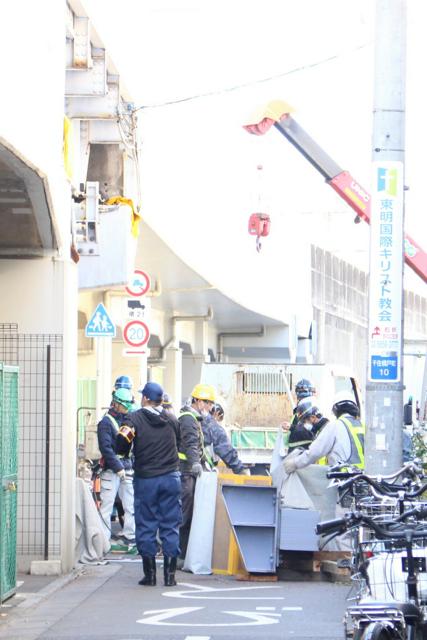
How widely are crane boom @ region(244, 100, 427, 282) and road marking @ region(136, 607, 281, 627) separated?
11496 mm

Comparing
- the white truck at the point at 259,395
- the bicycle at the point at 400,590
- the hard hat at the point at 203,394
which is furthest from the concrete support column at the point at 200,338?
the bicycle at the point at 400,590

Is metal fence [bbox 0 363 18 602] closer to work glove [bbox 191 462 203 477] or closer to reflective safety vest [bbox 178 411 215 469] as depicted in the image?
work glove [bbox 191 462 203 477]

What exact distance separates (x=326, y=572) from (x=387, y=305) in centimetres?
293

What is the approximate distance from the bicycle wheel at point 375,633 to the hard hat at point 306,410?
28.0 feet

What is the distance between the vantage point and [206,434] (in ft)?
45.4

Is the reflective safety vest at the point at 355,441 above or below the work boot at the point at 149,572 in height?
above

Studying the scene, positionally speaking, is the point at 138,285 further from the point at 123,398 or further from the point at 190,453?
the point at 190,453

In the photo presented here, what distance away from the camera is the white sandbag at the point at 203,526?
12.8 metres

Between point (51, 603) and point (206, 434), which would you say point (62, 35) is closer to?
point (206, 434)

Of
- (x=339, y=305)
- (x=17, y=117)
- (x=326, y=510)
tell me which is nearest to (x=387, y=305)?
(x=326, y=510)

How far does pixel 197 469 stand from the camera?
1311 cm

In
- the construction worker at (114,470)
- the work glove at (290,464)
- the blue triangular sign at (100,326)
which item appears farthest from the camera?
the blue triangular sign at (100,326)

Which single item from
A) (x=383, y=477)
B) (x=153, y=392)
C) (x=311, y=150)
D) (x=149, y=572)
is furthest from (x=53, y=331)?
(x=311, y=150)

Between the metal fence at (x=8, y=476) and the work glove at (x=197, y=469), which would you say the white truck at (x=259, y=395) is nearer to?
the work glove at (x=197, y=469)
